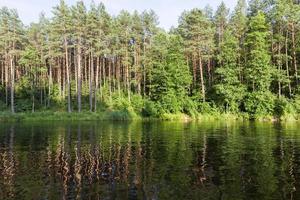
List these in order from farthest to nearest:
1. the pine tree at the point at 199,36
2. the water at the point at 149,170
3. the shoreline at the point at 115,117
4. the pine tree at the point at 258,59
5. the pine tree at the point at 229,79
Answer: the pine tree at the point at 199,36, the pine tree at the point at 229,79, the pine tree at the point at 258,59, the shoreline at the point at 115,117, the water at the point at 149,170

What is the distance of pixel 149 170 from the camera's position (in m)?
17.6

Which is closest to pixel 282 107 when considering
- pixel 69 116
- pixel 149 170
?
pixel 69 116

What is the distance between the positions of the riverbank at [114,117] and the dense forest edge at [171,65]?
0.57 feet

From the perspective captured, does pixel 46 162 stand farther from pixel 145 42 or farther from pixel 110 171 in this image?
pixel 145 42

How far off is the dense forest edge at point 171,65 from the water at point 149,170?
3402 centimetres

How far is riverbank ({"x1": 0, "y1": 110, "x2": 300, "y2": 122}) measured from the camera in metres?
57.6

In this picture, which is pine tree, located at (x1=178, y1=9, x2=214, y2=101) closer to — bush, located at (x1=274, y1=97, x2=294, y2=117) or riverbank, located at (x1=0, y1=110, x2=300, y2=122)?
riverbank, located at (x1=0, y1=110, x2=300, y2=122)

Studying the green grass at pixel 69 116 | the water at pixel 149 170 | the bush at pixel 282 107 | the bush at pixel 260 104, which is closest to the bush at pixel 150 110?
the green grass at pixel 69 116

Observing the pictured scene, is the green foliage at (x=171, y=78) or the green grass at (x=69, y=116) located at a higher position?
the green foliage at (x=171, y=78)

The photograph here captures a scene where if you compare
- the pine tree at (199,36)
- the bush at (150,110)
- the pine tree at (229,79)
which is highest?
the pine tree at (199,36)

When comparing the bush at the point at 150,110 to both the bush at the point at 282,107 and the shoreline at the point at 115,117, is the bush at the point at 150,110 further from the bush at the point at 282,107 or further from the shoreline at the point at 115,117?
the bush at the point at 282,107

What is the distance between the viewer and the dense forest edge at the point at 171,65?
61.7m

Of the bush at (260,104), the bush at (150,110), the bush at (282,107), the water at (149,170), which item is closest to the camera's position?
the water at (149,170)

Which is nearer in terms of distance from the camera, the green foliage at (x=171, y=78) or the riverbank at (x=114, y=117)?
the riverbank at (x=114, y=117)
